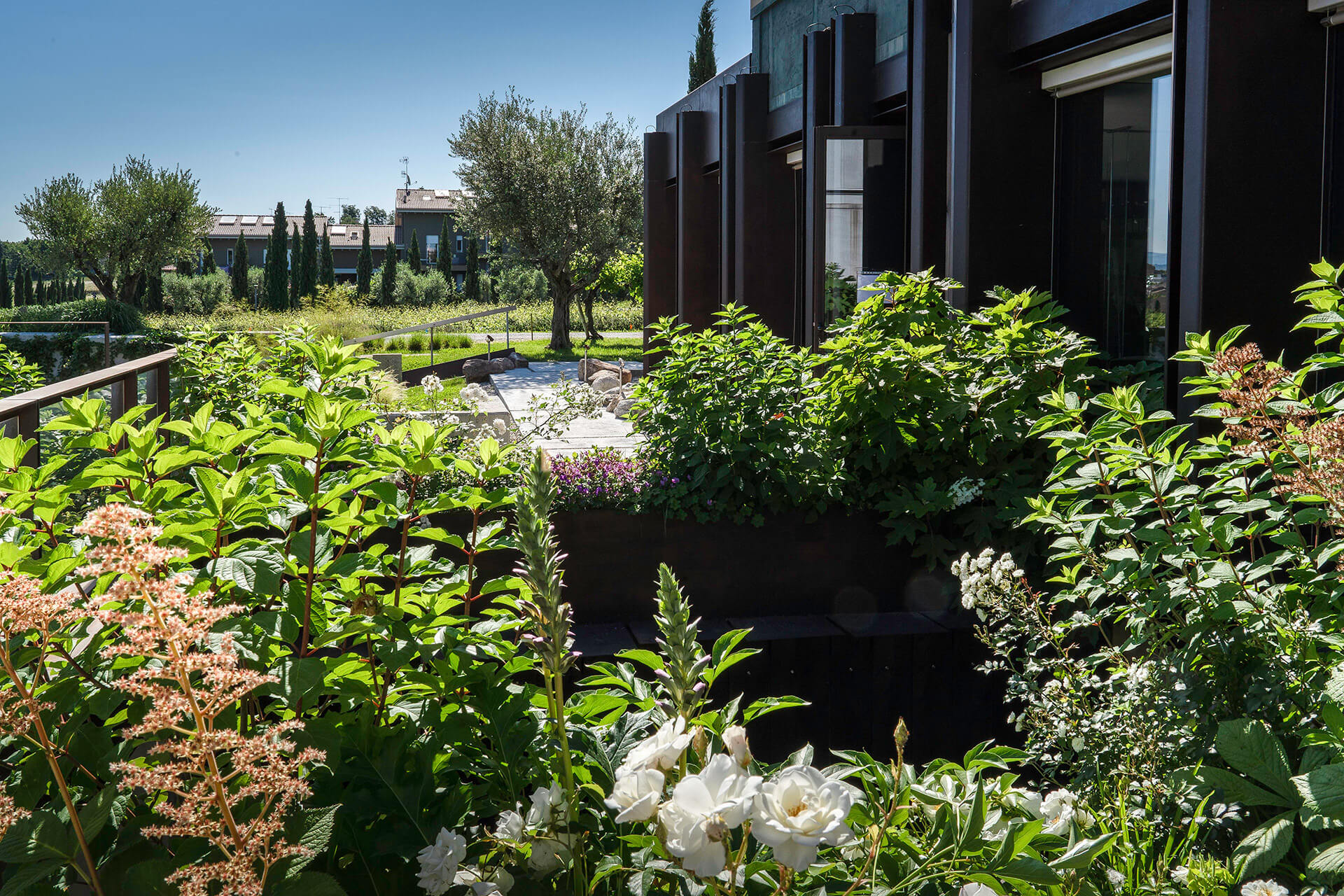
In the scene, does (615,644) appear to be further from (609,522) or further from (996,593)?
(996,593)

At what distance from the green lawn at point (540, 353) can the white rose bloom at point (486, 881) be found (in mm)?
16645

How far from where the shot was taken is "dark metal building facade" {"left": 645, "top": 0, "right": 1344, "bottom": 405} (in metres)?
3.46

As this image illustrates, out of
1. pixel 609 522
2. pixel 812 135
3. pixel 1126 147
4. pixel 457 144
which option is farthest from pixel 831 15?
pixel 457 144

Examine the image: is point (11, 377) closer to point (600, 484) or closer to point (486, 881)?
point (600, 484)

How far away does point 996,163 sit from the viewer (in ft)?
16.7

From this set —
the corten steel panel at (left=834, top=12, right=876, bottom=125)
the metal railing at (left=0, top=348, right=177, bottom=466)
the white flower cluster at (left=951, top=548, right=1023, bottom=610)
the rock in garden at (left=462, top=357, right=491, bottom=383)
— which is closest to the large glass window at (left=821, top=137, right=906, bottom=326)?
the corten steel panel at (left=834, top=12, right=876, bottom=125)

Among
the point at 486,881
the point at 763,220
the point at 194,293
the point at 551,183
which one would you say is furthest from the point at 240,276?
the point at 486,881

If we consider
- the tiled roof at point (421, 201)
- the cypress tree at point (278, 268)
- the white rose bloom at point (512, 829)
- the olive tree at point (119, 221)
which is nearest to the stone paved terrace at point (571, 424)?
the white rose bloom at point (512, 829)

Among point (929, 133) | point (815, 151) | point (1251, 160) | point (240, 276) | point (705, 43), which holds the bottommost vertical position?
point (1251, 160)

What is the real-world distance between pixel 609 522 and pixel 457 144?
1794 cm

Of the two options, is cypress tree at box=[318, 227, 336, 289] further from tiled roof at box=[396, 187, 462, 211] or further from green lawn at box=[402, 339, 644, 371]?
green lawn at box=[402, 339, 644, 371]

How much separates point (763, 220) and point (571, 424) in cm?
271

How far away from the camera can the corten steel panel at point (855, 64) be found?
672cm

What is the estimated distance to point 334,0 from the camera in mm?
27188
